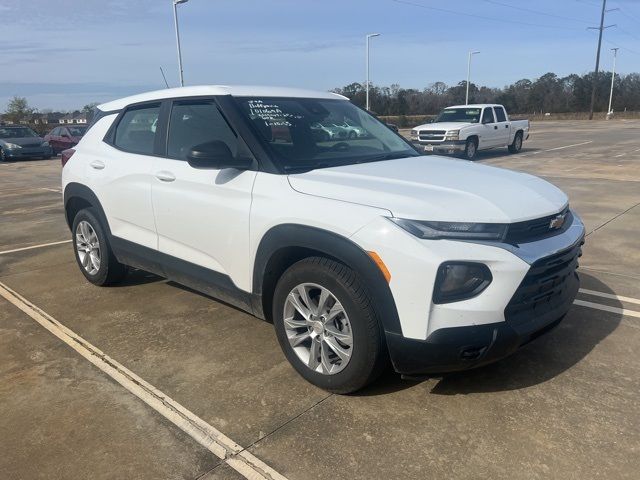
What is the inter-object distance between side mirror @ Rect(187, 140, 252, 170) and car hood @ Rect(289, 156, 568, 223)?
401mm

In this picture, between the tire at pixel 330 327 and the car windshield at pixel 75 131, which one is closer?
the tire at pixel 330 327

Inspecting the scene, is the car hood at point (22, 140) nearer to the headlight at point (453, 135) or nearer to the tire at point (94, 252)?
the headlight at point (453, 135)

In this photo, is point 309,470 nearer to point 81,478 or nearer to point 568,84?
point 81,478

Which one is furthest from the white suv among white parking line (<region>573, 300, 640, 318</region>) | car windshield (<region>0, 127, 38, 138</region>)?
car windshield (<region>0, 127, 38, 138</region>)

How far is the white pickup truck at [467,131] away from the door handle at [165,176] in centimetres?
1349

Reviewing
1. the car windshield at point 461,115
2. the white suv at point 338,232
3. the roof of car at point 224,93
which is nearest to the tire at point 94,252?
the white suv at point 338,232

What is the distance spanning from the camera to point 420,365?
2.78 m

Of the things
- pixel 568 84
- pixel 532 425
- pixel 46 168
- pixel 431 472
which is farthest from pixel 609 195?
pixel 568 84

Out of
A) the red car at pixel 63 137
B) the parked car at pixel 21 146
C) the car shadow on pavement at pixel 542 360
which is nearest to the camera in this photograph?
the car shadow on pavement at pixel 542 360

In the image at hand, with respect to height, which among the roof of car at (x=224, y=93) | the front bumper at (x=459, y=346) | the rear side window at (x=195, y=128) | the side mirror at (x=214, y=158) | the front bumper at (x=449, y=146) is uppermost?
the roof of car at (x=224, y=93)

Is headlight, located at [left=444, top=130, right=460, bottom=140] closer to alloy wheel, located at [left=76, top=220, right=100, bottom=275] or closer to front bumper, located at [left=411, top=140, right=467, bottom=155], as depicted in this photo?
front bumper, located at [left=411, top=140, right=467, bottom=155]

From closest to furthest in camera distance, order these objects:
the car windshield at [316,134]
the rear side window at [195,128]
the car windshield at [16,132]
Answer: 1. the car windshield at [316,134]
2. the rear side window at [195,128]
3. the car windshield at [16,132]

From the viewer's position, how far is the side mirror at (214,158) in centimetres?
334

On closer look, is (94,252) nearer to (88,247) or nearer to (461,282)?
(88,247)
